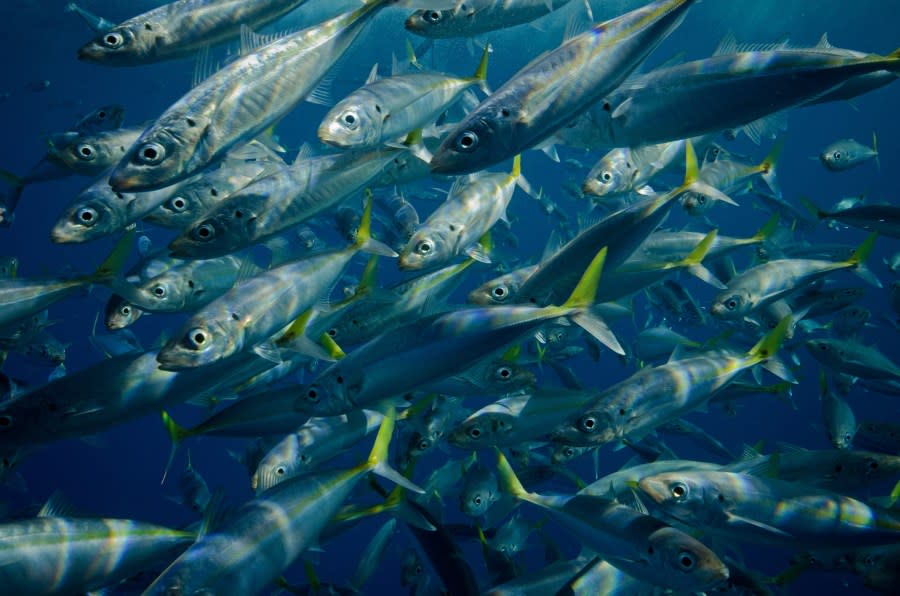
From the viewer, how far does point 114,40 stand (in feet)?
9.52

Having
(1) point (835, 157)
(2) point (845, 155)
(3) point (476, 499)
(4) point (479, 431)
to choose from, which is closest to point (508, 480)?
(4) point (479, 431)

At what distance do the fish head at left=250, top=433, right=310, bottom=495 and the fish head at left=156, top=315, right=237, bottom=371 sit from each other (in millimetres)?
1308

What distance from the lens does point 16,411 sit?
8.75 feet

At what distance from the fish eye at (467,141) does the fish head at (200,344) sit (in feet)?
4.41

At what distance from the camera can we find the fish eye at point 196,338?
249 centimetres

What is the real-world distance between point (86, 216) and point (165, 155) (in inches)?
39.9

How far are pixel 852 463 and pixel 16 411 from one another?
16.3ft

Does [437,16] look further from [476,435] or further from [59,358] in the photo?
[59,358]

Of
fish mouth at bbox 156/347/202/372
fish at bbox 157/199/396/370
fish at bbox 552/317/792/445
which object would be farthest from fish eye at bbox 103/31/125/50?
fish at bbox 552/317/792/445

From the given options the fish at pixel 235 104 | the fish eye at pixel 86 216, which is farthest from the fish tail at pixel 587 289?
the fish eye at pixel 86 216

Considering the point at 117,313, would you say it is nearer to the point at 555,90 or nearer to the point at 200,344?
the point at 200,344

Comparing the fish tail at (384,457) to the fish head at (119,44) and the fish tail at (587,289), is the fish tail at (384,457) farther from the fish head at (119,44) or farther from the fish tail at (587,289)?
the fish head at (119,44)

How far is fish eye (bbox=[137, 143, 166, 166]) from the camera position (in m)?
2.27

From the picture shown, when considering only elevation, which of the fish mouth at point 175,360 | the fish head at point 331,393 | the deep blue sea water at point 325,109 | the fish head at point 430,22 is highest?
the fish head at point 430,22
